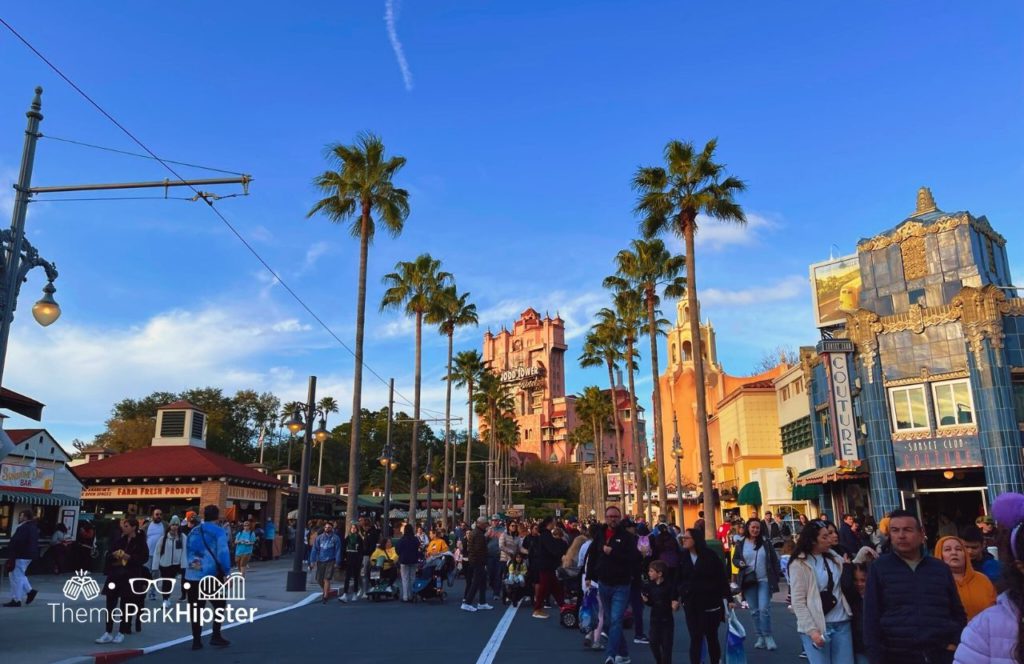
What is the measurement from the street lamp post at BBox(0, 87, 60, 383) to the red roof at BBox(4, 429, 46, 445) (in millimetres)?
18072

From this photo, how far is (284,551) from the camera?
37.0 metres

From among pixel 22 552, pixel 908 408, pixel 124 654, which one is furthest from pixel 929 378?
pixel 22 552

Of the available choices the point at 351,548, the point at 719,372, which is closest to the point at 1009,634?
the point at 351,548

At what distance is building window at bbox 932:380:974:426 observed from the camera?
28.7 m

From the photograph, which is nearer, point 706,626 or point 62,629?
point 706,626

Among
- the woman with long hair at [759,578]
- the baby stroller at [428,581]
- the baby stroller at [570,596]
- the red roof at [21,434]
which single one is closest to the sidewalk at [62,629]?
the baby stroller at [428,581]

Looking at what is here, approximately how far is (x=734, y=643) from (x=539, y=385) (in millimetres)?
122530

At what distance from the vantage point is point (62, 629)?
10656 millimetres

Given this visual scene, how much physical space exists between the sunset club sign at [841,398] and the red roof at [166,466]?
87.5ft

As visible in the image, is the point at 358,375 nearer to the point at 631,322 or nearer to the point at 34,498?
the point at 34,498

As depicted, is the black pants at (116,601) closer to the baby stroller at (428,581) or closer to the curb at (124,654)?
the curb at (124,654)

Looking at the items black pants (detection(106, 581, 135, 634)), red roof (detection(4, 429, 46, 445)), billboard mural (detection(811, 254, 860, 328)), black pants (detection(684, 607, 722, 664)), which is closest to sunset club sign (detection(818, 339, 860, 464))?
billboard mural (detection(811, 254, 860, 328))

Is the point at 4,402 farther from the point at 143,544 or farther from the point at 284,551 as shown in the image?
the point at 284,551

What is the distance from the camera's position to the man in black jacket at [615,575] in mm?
8781
